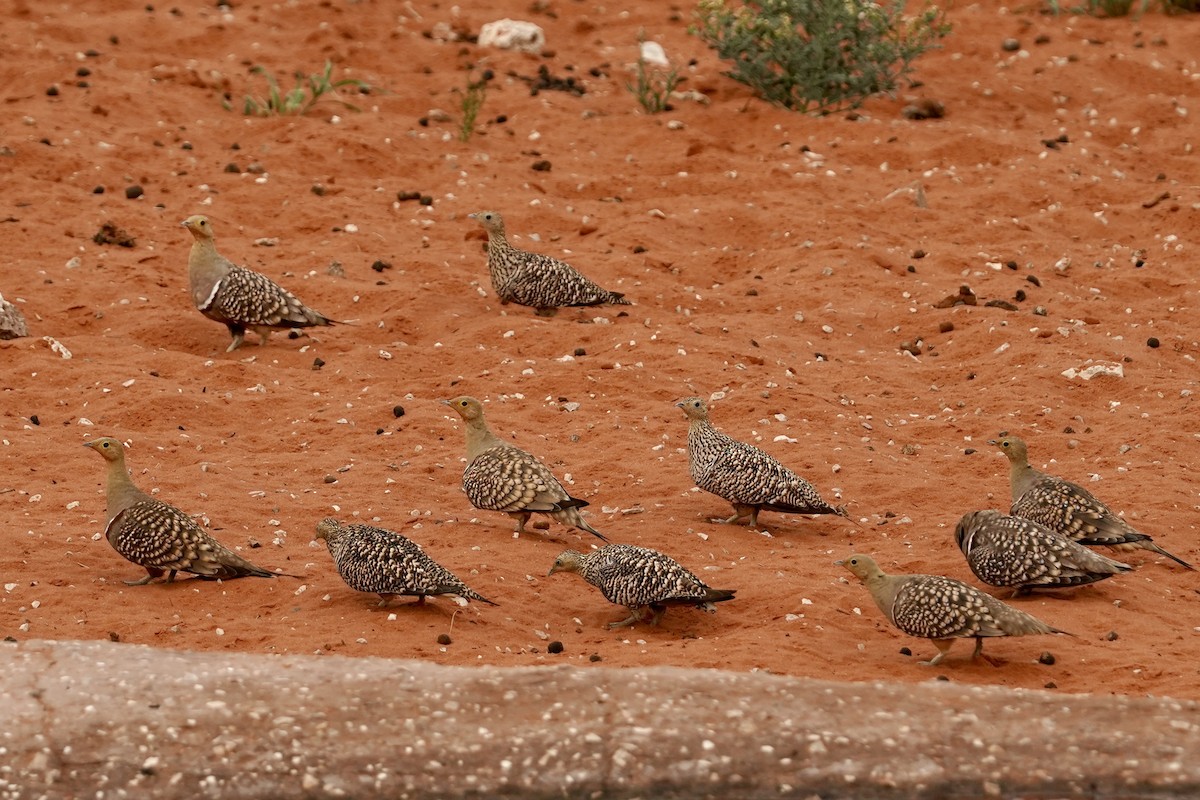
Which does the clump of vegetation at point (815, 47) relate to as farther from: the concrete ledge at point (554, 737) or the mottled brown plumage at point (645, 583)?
the concrete ledge at point (554, 737)

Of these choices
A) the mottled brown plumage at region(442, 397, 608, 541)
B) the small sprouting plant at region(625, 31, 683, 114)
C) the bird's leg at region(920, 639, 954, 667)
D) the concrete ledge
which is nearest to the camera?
the concrete ledge

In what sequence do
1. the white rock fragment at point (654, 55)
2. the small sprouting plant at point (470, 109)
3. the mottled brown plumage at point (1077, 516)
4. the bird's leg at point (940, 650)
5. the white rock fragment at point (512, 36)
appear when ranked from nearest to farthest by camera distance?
1. the bird's leg at point (940, 650)
2. the mottled brown plumage at point (1077, 516)
3. the small sprouting plant at point (470, 109)
4. the white rock fragment at point (654, 55)
5. the white rock fragment at point (512, 36)

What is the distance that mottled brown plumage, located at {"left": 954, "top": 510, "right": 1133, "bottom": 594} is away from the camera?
311 inches

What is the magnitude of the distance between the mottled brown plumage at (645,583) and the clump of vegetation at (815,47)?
8.45 metres

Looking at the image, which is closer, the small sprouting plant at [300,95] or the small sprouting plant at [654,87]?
the small sprouting plant at [300,95]

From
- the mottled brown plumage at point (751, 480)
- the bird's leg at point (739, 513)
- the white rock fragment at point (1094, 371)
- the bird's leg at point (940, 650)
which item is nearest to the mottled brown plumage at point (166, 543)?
the mottled brown plumage at point (751, 480)

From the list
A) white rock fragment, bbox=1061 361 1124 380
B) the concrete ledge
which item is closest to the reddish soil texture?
white rock fragment, bbox=1061 361 1124 380

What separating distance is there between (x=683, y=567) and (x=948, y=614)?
4.56 ft

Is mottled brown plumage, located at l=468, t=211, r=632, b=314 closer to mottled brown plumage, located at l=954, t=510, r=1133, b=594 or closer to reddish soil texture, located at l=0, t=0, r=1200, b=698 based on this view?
reddish soil texture, located at l=0, t=0, r=1200, b=698

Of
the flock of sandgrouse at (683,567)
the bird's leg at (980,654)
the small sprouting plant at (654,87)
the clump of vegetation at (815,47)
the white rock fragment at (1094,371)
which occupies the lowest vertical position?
the white rock fragment at (1094,371)

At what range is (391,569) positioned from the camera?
7535 millimetres

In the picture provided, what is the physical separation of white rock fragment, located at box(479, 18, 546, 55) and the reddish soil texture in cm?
22

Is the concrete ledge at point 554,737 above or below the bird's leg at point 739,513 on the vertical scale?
above

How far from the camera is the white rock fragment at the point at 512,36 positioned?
57.8ft
